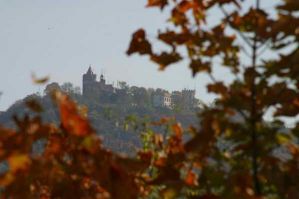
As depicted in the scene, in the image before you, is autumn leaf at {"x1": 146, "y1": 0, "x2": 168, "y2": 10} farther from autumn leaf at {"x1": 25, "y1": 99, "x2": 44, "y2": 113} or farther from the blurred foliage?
autumn leaf at {"x1": 25, "y1": 99, "x2": 44, "y2": 113}

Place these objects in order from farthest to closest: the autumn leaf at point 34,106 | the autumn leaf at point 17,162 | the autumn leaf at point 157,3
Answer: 1. the autumn leaf at point 157,3
2. the autumn leaf at point 34,106
3. the autumn leaf at point 17,162

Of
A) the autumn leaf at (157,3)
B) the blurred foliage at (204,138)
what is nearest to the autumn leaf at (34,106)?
the blurred foliage at (204,138)

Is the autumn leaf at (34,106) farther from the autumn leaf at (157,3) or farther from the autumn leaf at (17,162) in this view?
the autumn leaf at (157,3)

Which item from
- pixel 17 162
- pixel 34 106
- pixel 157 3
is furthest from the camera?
pixel 157 3

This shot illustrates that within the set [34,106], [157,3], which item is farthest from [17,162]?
[157,3]

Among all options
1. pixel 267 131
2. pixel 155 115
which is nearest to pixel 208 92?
pixel 267 131

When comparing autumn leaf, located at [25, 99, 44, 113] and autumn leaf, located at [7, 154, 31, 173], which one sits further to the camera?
autumn leaf, located at [25, 99, 44, 113]

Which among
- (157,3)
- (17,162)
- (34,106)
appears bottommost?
(17,162)

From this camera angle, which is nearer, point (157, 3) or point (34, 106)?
point (34, 106)

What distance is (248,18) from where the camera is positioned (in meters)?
2.85

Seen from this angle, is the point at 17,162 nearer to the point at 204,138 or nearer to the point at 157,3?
the point at 204,138

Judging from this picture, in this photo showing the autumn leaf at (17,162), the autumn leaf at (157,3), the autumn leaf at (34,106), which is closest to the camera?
the autumn leaf at (17,162)

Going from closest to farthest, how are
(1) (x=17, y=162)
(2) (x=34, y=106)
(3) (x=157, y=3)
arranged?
(1) (x=17, y=162) < (2) (x=34, y=106) < (3) (x=157, y=3)

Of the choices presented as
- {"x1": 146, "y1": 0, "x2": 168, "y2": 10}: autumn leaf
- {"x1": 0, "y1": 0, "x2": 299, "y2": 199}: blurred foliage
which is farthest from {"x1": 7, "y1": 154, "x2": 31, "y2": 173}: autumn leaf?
{"x1": 146, "y1": 0, "x2": 168, "y2": 10}: autumn leaf
